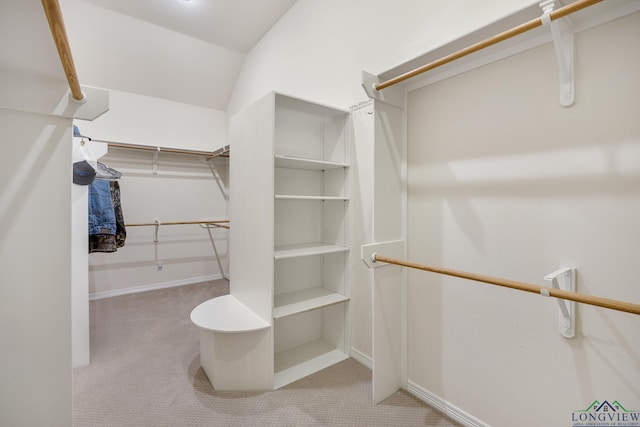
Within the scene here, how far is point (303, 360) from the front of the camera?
2.24m

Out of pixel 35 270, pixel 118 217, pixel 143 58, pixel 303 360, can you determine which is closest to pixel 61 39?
pixel 35 270

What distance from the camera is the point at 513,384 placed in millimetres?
1378

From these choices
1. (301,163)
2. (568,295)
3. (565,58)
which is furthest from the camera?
(301,163)

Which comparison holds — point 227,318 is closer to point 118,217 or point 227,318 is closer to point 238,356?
point 238,356

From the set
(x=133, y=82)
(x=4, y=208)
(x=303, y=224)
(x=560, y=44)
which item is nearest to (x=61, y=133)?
(x=4, y=208)

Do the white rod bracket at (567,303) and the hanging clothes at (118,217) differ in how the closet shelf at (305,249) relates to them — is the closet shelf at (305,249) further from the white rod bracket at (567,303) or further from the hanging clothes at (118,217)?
the hanging clothes at (118,217)

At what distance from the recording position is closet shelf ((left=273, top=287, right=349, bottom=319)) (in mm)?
2012

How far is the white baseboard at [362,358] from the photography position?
7.04 feet

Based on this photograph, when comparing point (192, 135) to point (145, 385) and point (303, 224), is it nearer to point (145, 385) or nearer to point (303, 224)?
point (303, 224)

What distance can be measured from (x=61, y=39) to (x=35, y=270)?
73cm

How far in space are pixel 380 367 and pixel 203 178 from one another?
12.3 feet

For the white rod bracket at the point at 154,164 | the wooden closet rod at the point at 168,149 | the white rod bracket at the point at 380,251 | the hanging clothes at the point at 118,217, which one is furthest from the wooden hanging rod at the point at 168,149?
the white rod bracket at the point at 380,251

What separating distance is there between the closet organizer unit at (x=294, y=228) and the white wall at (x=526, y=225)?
671mm

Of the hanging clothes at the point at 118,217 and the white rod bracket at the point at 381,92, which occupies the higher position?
the white rod bracket at the point at 381,92
